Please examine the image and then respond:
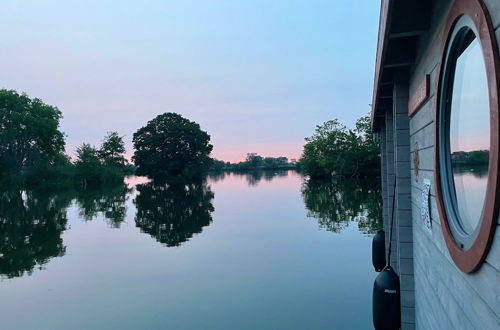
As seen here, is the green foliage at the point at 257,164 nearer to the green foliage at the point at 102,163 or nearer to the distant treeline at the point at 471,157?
the green foliage at the point at 102,163

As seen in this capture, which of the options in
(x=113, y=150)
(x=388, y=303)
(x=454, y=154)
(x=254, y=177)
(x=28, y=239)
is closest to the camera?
(x=454, y=154)

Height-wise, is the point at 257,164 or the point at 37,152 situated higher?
the point at 37,152

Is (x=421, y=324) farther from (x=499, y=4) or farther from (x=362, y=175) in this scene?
(x=362, y=175)

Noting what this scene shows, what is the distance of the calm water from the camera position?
5512mm

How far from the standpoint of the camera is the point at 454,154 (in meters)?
1.77

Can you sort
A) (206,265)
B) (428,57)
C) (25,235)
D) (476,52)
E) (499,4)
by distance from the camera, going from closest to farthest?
(499,4), (476,52), (428,57), (206,265), (25,235)

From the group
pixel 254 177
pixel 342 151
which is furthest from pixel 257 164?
pixel 342 151

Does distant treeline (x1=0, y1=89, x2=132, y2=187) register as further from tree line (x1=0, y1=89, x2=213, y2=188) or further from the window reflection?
the window reflection

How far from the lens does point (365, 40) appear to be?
11.2 meters

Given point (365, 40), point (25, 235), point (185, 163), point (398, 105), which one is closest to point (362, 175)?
point (185, 163)

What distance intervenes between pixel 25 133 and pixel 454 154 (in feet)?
151

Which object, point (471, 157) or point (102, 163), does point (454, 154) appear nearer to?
point (471, 157)

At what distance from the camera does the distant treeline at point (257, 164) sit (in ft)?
305

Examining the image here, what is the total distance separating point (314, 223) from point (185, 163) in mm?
40417
